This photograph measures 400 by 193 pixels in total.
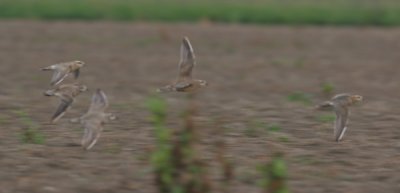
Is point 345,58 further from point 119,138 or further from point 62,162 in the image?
point 62,162

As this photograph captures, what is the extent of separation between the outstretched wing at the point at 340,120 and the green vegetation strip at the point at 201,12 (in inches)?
678

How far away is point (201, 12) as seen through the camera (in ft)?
86.1

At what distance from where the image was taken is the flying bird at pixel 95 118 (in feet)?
23.5

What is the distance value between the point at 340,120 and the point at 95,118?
85.7 inches

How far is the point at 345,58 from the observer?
56.8ft

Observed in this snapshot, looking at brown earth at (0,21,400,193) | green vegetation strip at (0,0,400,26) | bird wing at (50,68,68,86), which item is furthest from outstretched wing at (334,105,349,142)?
green vegetation strip at (0,0,400,26)

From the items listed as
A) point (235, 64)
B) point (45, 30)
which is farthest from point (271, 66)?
point (45, 30)

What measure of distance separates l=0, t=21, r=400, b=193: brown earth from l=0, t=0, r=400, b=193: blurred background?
0.02 metres

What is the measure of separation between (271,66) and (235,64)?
0.63 m

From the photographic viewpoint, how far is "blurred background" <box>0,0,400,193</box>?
6582 millimetres

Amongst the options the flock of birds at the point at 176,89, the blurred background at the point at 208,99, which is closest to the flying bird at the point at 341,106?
the flock of birds at the point at 176,89

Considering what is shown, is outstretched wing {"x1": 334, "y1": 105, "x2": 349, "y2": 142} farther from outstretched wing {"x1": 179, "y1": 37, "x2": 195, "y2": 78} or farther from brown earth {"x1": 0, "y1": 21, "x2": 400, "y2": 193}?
outstretched wing {"x1": 179, "y1": 37, "x2": 195, "y2": 78}

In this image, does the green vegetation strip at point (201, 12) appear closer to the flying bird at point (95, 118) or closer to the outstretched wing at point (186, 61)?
the outstretched wing at point (186, 61)

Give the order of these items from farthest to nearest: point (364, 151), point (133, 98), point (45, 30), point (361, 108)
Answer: point (45, 30) < point (133, 98) < point (361, 108) < point (364, 151)
